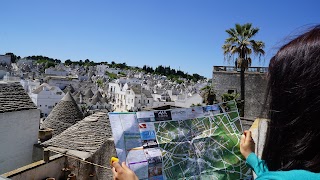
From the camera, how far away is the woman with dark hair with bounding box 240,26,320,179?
1.36 m

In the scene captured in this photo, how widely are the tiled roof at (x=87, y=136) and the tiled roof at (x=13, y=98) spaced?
2117mm

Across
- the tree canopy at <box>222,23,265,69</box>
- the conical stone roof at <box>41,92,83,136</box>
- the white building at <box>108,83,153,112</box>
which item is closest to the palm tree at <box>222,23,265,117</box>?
the tree canopy at <box>222,23,265,69</box>

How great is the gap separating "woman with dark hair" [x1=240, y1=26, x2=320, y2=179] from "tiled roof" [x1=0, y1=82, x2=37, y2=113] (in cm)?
1022

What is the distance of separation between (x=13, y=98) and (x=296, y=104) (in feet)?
36.5

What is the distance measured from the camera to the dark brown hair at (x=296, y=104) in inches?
53.9

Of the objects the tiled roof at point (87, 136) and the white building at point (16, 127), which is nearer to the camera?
the tiled roof at point (87, 136)

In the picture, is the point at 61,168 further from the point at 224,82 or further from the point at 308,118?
the point at 224,82

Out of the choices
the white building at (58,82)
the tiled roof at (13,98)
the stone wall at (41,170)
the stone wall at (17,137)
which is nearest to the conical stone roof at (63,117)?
the stone wall at (17,137)

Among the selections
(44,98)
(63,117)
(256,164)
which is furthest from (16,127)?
(44,98)

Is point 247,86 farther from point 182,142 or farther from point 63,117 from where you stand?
point 182,142

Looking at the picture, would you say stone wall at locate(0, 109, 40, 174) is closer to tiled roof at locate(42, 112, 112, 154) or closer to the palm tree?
tiled roof at locate(42, 112, 112, 154)

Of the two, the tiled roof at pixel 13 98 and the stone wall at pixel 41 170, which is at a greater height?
the tiled roof at pixel 13 98

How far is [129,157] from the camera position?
8.59 ft

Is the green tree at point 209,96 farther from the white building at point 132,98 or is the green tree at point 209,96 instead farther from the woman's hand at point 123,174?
the white building at point 132,98
